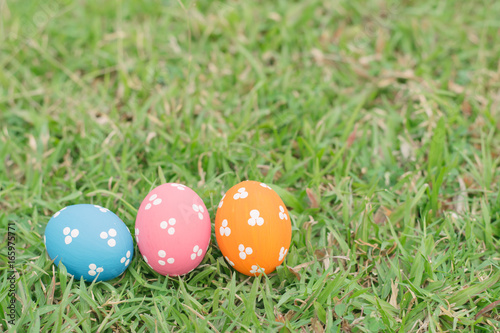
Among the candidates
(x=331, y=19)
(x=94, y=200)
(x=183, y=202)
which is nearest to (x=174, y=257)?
(x=183, y=202)

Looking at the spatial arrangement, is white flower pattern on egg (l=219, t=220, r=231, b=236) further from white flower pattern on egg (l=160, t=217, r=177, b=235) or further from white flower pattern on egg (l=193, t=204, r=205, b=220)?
white flower pattern on egg (l=160, t=217, r=177, b=235)

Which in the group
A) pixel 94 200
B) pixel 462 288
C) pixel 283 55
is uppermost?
pixel 283 55

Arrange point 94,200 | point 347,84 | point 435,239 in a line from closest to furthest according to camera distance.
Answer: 1. point 435,239
2. point 94,200
3. point 347,84

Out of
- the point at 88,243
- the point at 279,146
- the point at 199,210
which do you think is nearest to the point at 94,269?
the point at 88,243

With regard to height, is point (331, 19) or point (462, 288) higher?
point (331, 19)

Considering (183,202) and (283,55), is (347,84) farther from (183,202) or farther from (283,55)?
(183,202)

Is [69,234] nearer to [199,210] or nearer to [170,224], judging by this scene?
[170,224]
